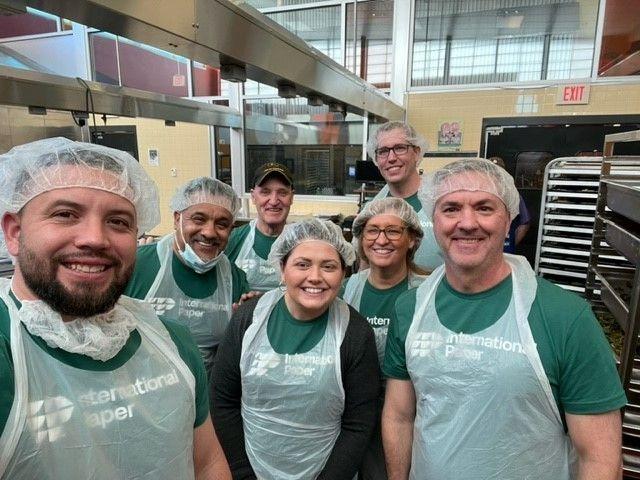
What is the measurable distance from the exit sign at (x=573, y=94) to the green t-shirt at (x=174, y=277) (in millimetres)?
3781

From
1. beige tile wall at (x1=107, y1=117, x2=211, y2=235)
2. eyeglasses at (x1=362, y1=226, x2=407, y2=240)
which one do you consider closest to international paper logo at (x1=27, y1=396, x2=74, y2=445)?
eyeglasses at (x1=362, y1=226, x2=407, y2=240)

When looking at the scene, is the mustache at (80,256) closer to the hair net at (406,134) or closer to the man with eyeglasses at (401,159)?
the man with eyeglasses at (401,159)

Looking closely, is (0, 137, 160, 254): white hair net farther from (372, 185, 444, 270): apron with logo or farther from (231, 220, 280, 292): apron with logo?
(372, 185, 444, 270): apron with logo

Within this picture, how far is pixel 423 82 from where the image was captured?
4340mm

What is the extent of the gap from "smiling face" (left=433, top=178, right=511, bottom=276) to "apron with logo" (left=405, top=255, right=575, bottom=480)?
0.33 feet

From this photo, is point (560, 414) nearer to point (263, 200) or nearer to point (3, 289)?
point (3, 289)

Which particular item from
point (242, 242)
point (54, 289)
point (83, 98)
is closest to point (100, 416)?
point (54, 289)

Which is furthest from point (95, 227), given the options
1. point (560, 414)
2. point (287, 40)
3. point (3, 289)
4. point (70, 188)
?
point (560, 414)

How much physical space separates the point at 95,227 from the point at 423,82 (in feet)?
14.0

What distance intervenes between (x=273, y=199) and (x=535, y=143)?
10.0 ft

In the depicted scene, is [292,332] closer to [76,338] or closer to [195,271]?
[195,271]

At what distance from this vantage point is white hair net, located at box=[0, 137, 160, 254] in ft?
2.45

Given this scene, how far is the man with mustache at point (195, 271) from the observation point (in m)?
1.60

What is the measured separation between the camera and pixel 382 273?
1576mm
